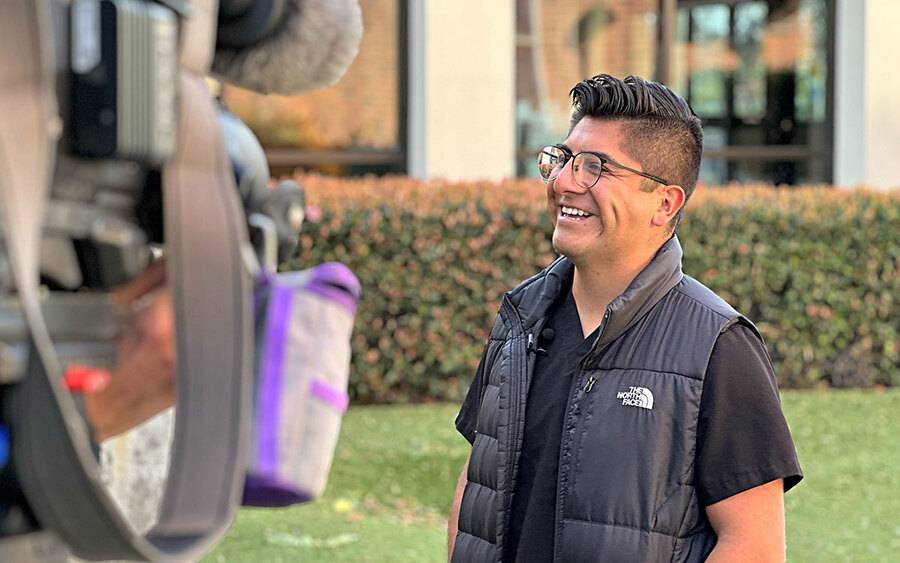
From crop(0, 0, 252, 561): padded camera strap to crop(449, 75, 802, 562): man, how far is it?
1.07 meters

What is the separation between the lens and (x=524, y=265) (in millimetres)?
8961

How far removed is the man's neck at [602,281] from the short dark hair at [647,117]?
17cm

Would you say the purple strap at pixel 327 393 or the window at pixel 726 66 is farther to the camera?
the window at pixel 726 66

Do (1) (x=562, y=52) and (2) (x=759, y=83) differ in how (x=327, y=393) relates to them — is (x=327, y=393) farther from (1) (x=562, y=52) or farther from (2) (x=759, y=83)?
(2) (x=759, y=83)

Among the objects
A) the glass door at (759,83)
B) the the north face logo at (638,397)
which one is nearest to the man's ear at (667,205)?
the the north face logo at (638,397)

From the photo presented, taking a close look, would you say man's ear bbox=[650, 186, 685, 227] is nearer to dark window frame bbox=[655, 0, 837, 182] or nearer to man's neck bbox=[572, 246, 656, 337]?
man's neck bbox=[572, 246, 656, 337]

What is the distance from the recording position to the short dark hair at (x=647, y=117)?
9.37 feet

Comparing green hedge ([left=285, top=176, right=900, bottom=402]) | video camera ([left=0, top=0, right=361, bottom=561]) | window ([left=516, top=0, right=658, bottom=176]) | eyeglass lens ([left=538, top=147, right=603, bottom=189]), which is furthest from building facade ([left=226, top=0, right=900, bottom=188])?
video camera ([left=0, top=0, right=361, bottom=561])

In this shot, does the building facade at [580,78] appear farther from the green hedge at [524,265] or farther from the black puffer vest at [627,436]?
the black puffer vest at [627,436]

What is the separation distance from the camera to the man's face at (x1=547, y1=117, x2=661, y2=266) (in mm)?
2836

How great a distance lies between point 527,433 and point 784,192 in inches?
305

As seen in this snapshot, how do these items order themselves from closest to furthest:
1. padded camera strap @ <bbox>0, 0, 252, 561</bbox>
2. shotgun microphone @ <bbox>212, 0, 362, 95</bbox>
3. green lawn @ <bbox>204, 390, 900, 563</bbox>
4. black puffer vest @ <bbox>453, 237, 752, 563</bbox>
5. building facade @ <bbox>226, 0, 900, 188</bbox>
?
padded camera strap @ <bbox>0, 0, 252, 561</bbox>
shotgun microphone @ <bbox>212, 0, 362, 95</bbox>
black puffer vest @ <bbox>453, 237, 752, 563</bbox>
green lawn @ <bbox>204, 390, 900, 563</bbox>
building facade @ <bbox>226, 0, 900, 188</bbox>

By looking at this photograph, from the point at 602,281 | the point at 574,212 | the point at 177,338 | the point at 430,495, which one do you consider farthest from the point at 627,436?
the point at 430,495

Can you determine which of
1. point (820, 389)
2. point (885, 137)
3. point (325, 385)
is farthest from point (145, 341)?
point (885, 137)
